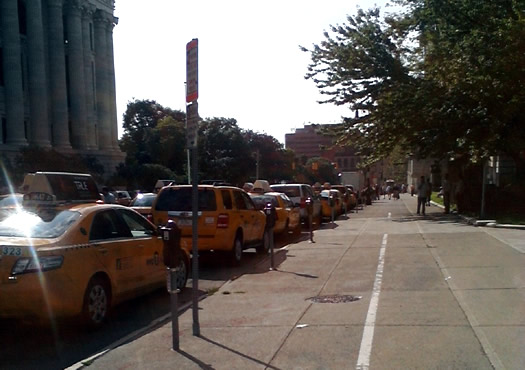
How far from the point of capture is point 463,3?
916 inches

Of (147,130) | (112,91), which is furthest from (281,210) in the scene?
(147,130)

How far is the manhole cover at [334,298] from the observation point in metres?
8.85

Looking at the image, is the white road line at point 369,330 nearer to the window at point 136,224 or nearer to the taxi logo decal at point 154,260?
the taxi logo decal at point 154,260

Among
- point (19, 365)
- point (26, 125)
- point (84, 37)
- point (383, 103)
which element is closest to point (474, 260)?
point (19, 365)

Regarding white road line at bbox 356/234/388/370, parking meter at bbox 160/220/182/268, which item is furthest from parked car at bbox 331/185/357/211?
parking meter at bbox 160/220/182/268

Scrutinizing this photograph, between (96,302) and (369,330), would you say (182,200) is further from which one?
(369,330)

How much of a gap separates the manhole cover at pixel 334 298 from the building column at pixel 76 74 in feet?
172

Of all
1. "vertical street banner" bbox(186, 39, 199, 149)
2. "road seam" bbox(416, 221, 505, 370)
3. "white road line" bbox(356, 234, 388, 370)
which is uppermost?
"vertical street banner" bbox(186, 39, 199, 149)

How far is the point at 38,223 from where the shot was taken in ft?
25.2

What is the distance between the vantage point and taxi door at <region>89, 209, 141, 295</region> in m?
7.95

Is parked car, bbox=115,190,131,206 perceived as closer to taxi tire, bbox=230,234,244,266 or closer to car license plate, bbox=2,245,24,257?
taxi tire, bbox=230,234,244,266

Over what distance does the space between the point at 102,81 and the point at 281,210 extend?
48.2m

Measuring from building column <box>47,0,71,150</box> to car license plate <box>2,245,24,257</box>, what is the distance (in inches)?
1967

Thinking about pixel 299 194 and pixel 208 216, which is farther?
pixel 299 194
